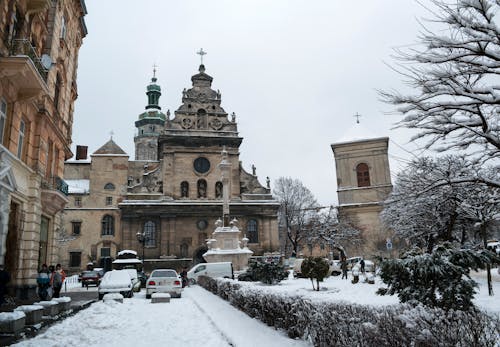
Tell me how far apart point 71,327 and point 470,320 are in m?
8.72

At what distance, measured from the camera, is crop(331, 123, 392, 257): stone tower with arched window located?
39.8 m

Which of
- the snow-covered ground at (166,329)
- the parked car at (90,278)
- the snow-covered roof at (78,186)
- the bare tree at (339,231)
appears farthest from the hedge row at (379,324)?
the snow-covered roof at (78,186)

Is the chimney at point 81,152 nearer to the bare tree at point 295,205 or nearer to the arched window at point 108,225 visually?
the arched window at point 108,225

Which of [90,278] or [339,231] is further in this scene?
[339,231]

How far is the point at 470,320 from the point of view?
179 inches

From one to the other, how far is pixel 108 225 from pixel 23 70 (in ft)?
114

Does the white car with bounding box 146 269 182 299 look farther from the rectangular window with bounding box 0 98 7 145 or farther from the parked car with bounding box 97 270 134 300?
the rectangular window with bounding box 0 98 7 145

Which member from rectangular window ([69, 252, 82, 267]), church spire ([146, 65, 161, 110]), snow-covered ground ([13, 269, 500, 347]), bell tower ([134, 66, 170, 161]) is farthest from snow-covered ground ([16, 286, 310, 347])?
church spire ([146, 65, 161, 110])

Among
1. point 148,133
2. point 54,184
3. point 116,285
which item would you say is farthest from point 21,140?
point 148,133

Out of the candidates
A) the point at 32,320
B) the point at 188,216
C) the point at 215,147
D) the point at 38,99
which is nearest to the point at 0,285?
the point at 32,320

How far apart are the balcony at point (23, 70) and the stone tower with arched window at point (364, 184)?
32.7 metres

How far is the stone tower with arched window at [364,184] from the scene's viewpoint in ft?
131

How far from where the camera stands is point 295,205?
53750 millimetres

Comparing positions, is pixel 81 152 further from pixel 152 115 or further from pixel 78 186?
pixel 152 115
